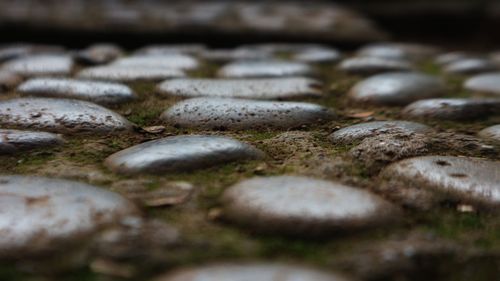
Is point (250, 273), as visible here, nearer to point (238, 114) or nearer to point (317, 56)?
point (238, 114)

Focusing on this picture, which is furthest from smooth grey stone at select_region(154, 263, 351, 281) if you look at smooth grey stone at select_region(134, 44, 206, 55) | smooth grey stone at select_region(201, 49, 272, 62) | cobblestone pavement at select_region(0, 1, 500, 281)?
smooth grey stone at select_region(134, 44, 206, 55)

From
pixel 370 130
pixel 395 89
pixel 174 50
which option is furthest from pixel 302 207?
pixel 174 50

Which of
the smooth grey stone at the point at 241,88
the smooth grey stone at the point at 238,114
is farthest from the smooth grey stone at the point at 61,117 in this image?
the smooth grey stone at the point at 241,88

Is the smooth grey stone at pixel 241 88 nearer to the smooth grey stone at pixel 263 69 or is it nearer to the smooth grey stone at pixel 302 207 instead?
the smooth grey stone at pixel 263 69

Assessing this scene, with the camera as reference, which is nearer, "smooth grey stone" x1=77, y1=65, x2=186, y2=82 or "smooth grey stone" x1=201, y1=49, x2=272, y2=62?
"smooth grey stone" x1=77, y1=65, x2=186, y2=82

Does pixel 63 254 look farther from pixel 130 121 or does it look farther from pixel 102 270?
pixel 130 121

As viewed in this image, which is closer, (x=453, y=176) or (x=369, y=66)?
(x=453, y=176)

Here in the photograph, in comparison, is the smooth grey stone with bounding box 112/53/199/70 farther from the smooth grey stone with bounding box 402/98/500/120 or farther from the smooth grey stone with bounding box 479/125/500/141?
the smooth grey stone with bounding box 479/125/500/141
